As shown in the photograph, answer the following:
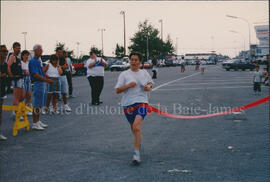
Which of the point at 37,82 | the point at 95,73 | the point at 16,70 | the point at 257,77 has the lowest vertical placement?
the point at 257,77

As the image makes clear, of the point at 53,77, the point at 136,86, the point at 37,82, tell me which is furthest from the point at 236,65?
the point at 136,86

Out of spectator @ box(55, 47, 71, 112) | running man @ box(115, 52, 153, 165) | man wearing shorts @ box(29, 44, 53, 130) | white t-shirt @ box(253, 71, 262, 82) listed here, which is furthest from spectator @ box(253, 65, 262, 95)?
running man @ box(115, 52, 153, 165)

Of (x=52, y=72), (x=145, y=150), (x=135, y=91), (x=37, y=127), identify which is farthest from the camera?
(x=52, y=72)

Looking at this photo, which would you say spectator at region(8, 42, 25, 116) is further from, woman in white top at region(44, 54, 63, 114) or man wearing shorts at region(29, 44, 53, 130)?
woman in white top at region(44, 54, 63, 114)

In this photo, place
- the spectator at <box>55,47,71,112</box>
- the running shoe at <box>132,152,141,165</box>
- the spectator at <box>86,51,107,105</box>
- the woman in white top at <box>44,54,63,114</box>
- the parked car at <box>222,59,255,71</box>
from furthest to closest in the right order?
1. the parked car at <box>222,59,255,71</box>
2. the spectator at <box>86,51,107,105</box>
3. the spectator at <box>55,47,71,112</box>
4. the woman in white top at <box>44,54,63,114</box>
5. the running shoe at <box>132,152,141,165</box>

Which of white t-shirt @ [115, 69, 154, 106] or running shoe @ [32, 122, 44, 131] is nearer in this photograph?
white t-shirt @ [115, 69, 154, 106]

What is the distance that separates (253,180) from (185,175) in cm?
80

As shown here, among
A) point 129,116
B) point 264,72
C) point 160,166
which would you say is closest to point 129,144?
point 129,116

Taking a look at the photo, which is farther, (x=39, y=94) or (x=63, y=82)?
(x=63, y=82)

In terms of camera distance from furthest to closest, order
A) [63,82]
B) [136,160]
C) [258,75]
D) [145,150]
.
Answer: [258,75] → [63,82] → [145,150] → [136,160]

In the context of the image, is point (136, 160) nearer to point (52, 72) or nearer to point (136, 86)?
point (136, 86)

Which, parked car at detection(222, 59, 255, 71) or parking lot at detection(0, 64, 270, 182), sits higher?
parked car at detection(222, 59, 255, 71)

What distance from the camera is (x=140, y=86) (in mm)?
5082

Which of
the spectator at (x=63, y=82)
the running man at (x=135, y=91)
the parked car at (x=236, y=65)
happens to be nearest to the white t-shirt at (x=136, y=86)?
the running man at (x=135, y=91)
